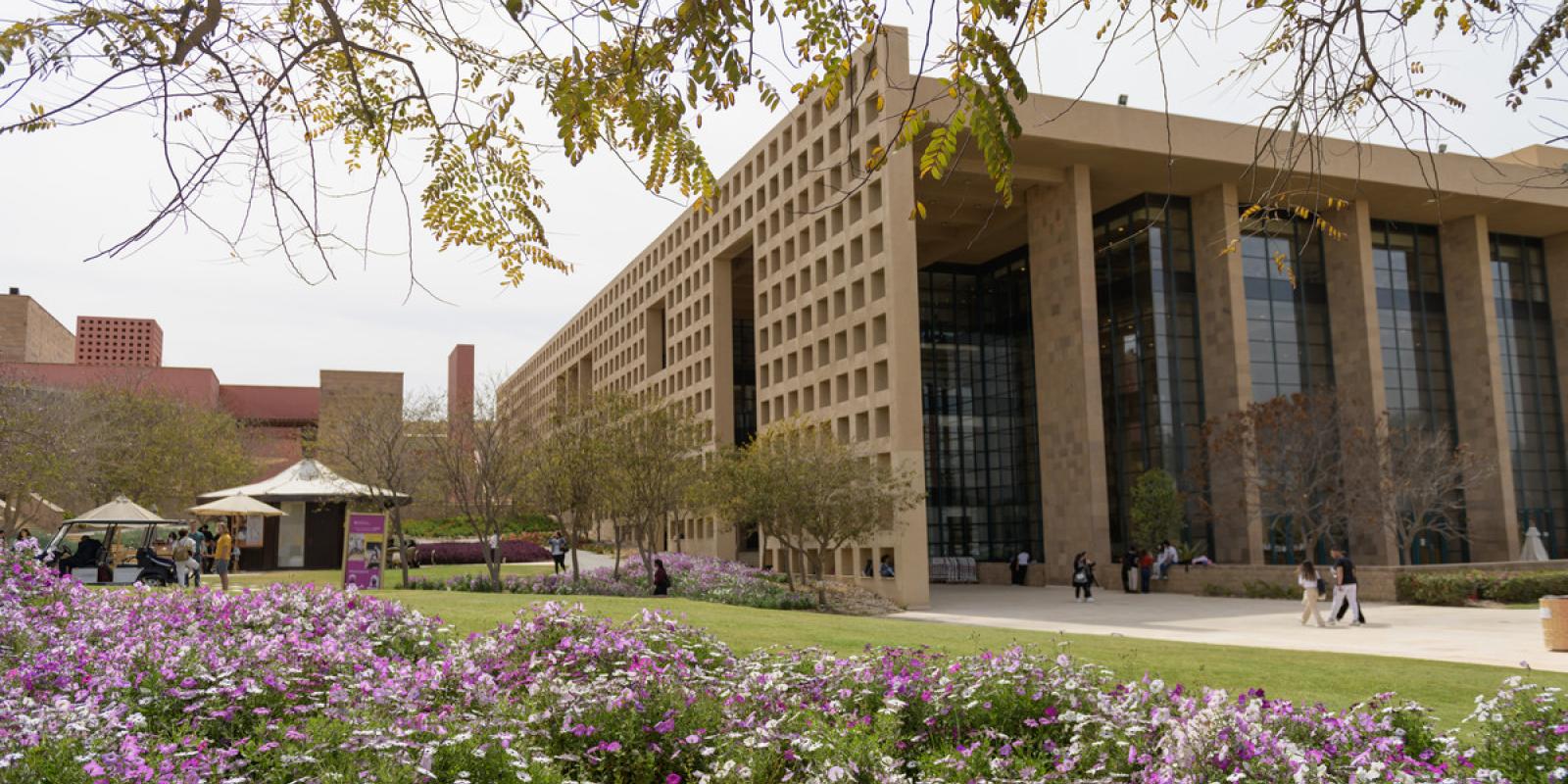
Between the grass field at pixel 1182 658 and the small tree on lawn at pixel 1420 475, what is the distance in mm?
24008

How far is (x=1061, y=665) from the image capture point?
7938 millimetres

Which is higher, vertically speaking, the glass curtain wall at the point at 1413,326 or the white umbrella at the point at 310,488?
the glass curtain wall at the point at 1413,326

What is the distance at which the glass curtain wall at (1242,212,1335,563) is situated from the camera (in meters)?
42.2

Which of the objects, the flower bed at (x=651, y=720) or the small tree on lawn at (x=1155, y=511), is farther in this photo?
the small tree on lawn at (x=1155, y=511)

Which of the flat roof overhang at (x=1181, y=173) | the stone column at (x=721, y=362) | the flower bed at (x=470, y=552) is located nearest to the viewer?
the flat roof overhang at (x=1181, y=173)

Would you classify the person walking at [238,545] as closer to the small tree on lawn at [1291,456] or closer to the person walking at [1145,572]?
the person walking at [1145,572]

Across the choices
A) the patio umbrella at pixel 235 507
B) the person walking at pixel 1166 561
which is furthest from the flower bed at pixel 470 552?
the person walking at pixel 1166 561

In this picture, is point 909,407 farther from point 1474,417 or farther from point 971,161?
point 1474,417

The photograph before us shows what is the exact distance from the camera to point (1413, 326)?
1836 inches

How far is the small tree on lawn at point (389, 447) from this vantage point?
36969 millimetres

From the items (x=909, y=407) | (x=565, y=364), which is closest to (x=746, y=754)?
(x=909, y=407)

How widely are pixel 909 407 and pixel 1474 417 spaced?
27959 millimetres

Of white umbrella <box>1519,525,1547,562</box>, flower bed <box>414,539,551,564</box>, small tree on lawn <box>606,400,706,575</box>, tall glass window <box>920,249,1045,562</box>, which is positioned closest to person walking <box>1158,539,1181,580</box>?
tall glass window <box>920,249,1045,562</box>

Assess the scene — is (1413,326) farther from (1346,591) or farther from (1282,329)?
(1346,591)
